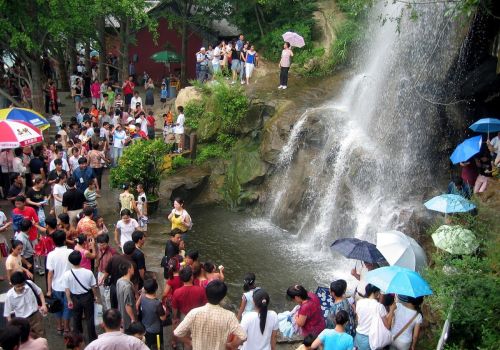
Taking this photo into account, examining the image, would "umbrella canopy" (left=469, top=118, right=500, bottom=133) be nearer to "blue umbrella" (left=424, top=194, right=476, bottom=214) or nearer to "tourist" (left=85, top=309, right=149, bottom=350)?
"blue umbrella" (left=424, top=194, right=476, bottom=214)

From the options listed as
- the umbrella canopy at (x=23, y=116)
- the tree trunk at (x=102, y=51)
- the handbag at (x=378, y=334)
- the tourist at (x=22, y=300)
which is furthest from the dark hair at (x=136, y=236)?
the tree trunk at (x=102, y=51)

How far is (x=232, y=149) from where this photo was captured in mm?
18484

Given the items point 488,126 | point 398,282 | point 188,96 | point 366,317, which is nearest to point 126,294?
point 366,317

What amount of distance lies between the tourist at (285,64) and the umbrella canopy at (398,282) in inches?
481

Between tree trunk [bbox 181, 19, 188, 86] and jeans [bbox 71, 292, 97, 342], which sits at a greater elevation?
tree trunk [bbox 181, 19, 188, 86]

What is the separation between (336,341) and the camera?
627cm

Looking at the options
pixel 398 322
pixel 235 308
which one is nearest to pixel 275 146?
pixel 235 308

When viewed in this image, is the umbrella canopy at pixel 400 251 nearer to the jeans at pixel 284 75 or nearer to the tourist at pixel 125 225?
the tourist at pixel 125 225

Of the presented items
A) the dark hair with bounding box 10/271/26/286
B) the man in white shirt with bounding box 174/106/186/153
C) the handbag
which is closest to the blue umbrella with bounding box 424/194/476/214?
the handbag

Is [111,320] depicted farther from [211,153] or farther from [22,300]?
[211,153]

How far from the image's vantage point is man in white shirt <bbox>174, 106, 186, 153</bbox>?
18.5m

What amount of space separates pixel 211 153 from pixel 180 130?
1.29 m

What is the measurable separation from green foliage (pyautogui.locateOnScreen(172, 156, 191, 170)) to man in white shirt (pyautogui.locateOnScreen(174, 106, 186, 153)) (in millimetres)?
466

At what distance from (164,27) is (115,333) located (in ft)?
83.2
